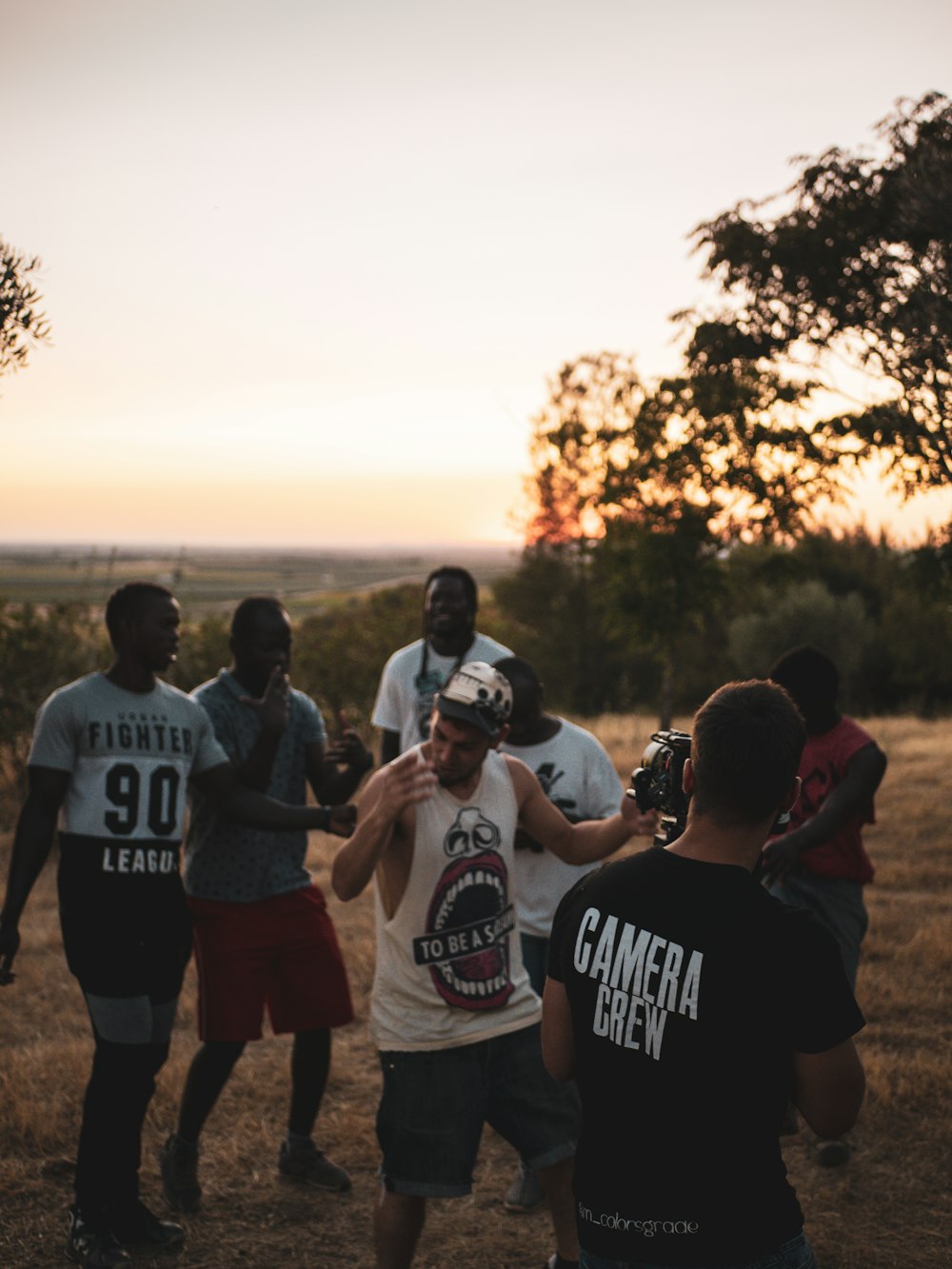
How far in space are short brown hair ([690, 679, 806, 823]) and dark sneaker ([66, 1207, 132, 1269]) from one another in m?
3.00

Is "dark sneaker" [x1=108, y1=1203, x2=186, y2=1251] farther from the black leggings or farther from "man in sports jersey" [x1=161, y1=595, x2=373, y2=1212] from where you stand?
"man in sports jersey" [x1=161, y1=595, x2=373, y2=1212]

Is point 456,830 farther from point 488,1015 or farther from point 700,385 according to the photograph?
point 700,385

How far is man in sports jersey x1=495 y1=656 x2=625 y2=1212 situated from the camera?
15.4ft

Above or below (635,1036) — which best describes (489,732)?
above

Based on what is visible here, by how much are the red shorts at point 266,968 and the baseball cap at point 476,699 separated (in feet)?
5.61

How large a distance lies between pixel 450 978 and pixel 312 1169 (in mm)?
1877

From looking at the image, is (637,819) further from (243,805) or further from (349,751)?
(243,805)

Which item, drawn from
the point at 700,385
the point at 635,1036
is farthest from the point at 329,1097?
the point at 700,385

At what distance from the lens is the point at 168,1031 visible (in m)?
4.23

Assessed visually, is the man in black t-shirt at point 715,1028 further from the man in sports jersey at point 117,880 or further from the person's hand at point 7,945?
the person's hand at point 7,945

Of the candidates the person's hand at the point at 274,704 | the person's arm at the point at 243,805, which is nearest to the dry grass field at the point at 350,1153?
the person's arm at the point at 243,805

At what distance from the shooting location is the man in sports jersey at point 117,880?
160 inches

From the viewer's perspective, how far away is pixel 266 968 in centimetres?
471

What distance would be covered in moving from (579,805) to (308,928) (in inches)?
47.1
